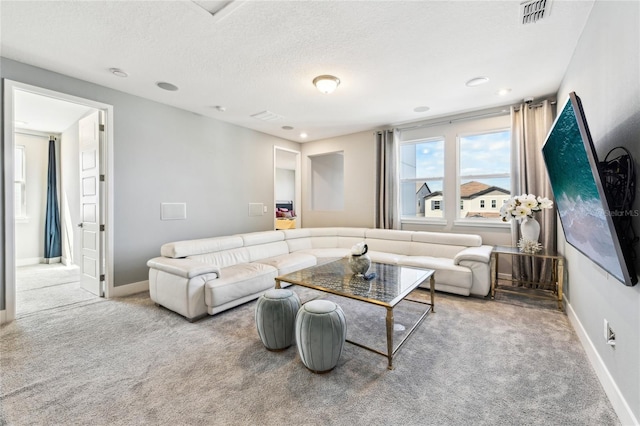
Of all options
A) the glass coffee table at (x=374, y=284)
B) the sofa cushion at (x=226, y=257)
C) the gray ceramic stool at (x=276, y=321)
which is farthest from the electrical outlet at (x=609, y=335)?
the sofa cushion at (x=226, y=257)

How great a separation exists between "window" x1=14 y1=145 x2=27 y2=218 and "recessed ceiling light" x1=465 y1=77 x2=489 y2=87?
303 inches

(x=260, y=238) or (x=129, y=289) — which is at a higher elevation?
(x=260, y=238)

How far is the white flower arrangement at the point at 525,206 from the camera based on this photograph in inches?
127

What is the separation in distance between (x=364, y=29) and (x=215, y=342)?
9.62ft

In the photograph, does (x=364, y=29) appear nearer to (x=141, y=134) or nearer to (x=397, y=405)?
(x=397, y=405)

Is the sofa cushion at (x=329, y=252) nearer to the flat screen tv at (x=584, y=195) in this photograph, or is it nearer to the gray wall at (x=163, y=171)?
the gray wall at (x=163, y=171)

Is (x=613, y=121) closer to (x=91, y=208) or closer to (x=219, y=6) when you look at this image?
(x=219, y=6)

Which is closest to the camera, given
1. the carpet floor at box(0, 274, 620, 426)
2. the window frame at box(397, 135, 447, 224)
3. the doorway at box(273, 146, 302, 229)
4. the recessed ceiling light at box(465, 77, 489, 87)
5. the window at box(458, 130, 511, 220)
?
the carpet floor at box(0, 274, 620, 426)

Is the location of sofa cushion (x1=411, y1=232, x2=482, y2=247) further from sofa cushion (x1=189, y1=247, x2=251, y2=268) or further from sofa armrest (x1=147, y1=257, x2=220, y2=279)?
sofa armrest (x1=147, y1=257, x2=220, y2=279)

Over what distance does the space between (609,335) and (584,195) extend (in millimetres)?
971

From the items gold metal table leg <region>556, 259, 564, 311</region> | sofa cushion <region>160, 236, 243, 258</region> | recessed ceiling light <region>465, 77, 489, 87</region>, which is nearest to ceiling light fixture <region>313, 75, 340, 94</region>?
recessed ceiling light <region>465, 77, 489, 87</region>

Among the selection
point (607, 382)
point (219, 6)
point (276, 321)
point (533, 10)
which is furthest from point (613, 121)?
point (219, 6)

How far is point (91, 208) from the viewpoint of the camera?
11.6 feet

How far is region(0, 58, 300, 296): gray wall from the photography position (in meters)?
3.43
